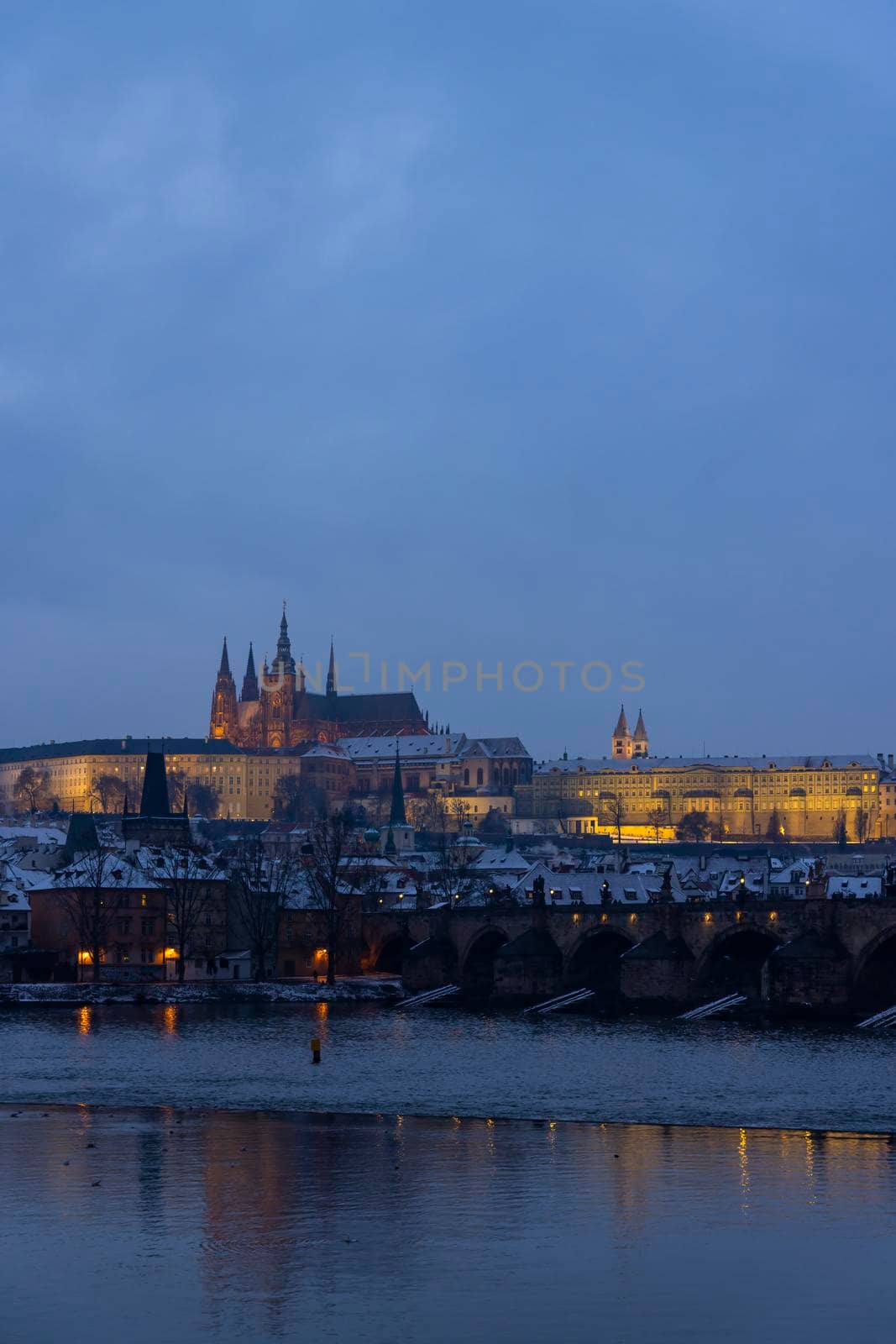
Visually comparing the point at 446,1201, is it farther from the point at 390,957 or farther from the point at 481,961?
the point at 390,957

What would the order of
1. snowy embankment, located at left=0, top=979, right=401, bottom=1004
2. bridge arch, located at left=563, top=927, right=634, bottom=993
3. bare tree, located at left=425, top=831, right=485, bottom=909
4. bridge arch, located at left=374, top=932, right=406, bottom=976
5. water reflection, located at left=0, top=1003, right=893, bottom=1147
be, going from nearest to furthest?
water reflection, located at left=0, top=1003, right=893, bottom=1147, snowy embankment, located at left=0, top=979, right=401, bottom=1004, bridge arch, located at left=563, top=927, right=634, bottom=993, bridge arch, located at left=374, top=932, right=406, bottom=976, bare tree, located at left=425, top=831, right=485, bottom=909

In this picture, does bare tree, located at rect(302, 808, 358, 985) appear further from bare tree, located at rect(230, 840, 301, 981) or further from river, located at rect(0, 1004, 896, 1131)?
river, located at rect(0, 1004, 896, 1131)

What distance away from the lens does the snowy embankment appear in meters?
94.8

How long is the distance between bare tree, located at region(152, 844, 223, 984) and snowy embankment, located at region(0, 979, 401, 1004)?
596 cm

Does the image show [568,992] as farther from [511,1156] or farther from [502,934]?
[511,1156]

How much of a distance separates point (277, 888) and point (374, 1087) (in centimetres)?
6123

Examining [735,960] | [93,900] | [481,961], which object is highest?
[93,900]

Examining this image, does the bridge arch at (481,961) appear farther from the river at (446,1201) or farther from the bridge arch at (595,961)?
the river at (446,1201)

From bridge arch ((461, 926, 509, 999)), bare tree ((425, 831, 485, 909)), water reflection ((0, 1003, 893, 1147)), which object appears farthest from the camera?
bare tree ((425, 831, 485, 909))

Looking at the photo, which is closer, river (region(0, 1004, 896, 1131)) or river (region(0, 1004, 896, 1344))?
river (region(0, 1004, 896, 1344))

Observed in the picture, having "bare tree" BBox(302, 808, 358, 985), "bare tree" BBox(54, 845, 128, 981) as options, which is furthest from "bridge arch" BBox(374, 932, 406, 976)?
"bare tree" BBox(54, 845, 128, 981)

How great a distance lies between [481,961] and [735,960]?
18787 mm

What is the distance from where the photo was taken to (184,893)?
111 meters

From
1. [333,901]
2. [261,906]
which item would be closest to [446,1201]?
[333,901]
